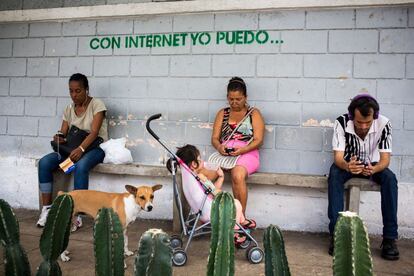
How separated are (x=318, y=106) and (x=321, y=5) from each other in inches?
39.6

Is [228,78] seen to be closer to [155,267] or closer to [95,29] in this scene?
[95,29]

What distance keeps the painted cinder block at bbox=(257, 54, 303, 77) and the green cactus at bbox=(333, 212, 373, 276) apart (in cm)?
308

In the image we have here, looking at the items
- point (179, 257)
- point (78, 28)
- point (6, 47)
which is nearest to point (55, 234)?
point (179, 257)

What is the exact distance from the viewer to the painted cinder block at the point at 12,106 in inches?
207

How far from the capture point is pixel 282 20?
14.4ft

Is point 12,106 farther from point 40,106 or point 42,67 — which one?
point 42,67

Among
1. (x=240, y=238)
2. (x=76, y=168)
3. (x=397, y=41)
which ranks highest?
(x=397, y=41)

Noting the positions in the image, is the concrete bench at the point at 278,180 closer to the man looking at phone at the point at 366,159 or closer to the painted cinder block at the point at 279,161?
the man looking at phone at the point at 366,159

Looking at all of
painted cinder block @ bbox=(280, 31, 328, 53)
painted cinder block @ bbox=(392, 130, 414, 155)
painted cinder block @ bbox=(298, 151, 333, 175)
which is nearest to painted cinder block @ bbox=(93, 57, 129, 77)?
painted cinder block @ bbox=(280, 31, 328, 53)

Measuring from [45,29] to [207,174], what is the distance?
2945 mm

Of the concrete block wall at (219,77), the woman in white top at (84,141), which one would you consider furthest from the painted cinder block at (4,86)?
the woman in white top at (84,141)

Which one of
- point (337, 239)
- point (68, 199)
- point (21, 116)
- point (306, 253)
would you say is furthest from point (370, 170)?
point (21, 116)

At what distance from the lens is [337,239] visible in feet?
4.76

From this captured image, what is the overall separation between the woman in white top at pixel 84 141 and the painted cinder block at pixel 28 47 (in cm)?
98
